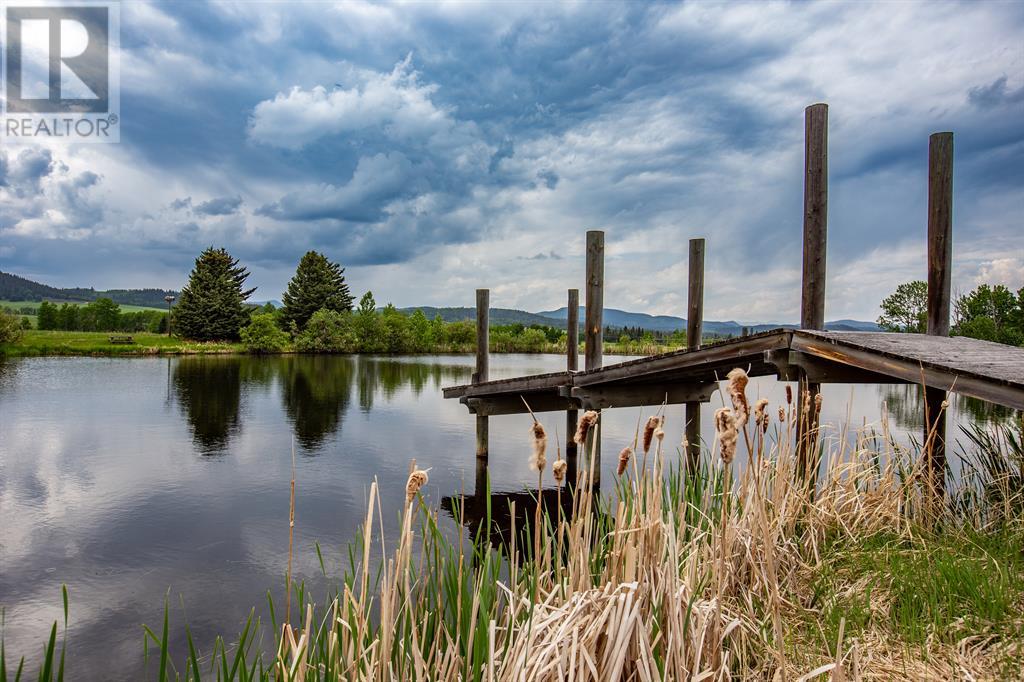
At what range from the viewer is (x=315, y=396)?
2228cm

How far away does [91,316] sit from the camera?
6288 centimetres

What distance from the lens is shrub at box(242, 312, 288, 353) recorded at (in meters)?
44.1

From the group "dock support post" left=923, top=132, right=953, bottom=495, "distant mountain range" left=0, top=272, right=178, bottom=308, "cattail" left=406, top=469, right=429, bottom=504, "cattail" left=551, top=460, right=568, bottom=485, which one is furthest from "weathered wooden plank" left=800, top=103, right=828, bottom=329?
"distant mountain range" left=0, top=272, right=178, bottom=308

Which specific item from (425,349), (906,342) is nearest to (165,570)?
(906,342)

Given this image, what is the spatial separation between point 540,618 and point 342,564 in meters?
6.20

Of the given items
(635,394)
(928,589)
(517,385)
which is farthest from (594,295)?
(928,589)

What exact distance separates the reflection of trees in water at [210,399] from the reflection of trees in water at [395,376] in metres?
4.44

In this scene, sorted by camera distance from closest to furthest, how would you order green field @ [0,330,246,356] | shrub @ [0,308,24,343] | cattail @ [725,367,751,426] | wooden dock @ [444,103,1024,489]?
1. cattail @ [725,367,751,426]
2. wooden dock @ [444,103,1024,489]
3. shrub @ [0,308,24,343]
4. green field @ [0,330,246,356]

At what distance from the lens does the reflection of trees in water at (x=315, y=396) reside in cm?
1606

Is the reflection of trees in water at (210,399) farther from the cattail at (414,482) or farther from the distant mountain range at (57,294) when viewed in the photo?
→ the distant mountain range at (57,294)

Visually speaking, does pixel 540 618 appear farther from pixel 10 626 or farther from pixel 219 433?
pixel 219 433

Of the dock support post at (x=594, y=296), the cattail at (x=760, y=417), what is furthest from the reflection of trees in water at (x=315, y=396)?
the cattail at (x=760, y=417)

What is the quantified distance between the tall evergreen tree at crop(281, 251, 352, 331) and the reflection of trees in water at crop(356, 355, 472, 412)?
45.0ft

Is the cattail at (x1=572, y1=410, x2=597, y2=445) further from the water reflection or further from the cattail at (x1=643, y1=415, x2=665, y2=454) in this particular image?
the water reflection
